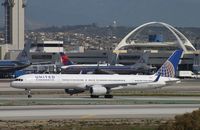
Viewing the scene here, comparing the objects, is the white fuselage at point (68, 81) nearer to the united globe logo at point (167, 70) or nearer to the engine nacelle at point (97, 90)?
the engine nacelle at point (97, 90)

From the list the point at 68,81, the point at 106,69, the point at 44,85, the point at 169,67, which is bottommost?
the point at 106,69

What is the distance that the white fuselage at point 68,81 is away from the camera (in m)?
73.3

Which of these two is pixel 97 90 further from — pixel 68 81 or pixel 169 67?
pixel 169 67

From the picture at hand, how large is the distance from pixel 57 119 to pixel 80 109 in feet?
26.3

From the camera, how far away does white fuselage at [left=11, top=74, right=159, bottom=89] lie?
73.3 metres

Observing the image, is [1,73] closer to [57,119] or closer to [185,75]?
[185,75]

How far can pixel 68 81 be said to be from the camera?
74.4 metres

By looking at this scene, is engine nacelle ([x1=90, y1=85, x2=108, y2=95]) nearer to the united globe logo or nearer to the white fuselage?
the white fuselage

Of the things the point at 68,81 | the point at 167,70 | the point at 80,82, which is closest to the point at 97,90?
the point at 80,82

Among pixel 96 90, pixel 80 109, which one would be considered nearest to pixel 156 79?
pixel 96 90

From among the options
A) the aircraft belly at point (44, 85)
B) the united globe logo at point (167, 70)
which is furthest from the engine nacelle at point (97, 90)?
the united globe logo at point (167, 70)

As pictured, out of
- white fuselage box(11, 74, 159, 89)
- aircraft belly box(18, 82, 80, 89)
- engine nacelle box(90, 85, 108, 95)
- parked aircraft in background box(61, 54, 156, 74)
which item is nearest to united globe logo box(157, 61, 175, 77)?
white fuselage box(11, 74, 159, 89)

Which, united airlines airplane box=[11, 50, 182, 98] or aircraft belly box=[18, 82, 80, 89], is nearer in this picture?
aircraft belly box=[18, 82, 80, 89]

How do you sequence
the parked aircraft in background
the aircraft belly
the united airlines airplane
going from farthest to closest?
the parked aircraft in background < the united airlines airplane < the aircraft belly
